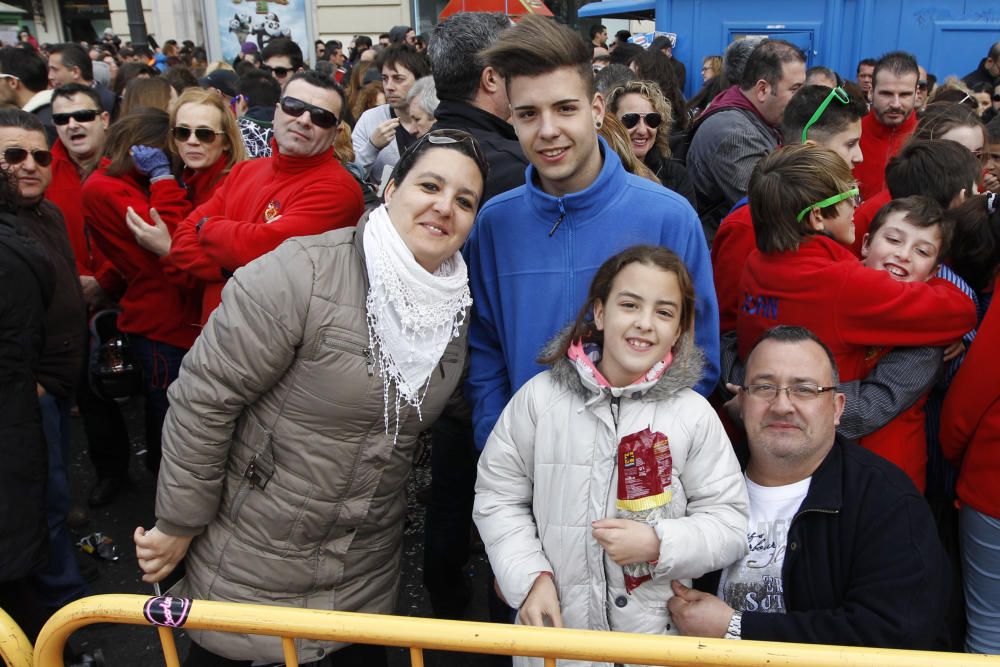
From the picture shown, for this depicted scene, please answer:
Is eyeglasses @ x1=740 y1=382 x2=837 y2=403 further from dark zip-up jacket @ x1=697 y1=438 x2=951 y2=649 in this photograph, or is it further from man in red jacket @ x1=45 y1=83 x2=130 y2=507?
man in red jacket @ x1=45 y1=83 x2=130 y2=507

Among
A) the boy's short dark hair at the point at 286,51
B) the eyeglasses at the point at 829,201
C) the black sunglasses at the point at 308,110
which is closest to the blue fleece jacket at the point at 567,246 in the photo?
the eyeglasses at the point at 829,201

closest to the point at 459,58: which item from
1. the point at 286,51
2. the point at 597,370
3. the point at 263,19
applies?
the point at 597,370

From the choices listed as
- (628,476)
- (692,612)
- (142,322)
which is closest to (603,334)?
(628,476)

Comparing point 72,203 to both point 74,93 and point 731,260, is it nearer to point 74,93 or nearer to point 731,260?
point 74,93

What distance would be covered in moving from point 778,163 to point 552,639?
190 centimetres

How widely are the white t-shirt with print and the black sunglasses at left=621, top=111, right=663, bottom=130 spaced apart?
2673 mm

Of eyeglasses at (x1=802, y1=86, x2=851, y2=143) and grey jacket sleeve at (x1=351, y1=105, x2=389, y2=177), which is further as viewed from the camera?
grey jacket sleeve at (x1=351, y1=105, x2=389, y2=177)

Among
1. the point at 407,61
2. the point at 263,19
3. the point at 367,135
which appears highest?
the point at 263,19

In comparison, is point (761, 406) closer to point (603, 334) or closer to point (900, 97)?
point (603, 334)

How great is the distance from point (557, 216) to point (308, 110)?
1.36 meters

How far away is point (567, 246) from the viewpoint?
2324 millimetres

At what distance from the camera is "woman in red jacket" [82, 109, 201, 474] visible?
3.59 metres

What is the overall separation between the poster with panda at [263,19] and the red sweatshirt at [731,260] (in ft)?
60.8

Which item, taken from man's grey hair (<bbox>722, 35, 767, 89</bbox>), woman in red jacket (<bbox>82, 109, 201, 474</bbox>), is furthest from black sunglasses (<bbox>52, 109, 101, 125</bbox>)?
man's grey hair (<bbox>722, 35, 767, 89</bbox>)
